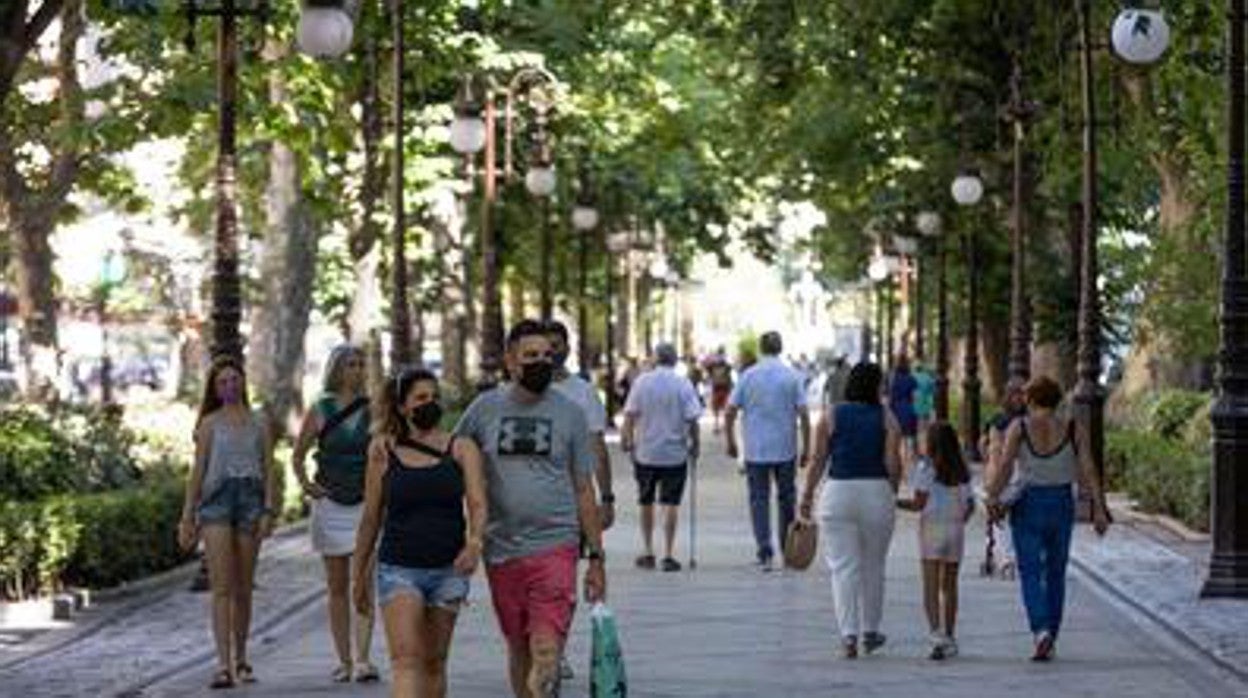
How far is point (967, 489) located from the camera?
15727mm

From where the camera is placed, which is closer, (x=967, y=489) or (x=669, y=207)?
(x=967, y=489)

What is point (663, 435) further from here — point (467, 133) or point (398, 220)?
point (467, 133)

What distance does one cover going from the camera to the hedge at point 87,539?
682 inches

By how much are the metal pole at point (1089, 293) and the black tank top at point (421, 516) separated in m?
17.0

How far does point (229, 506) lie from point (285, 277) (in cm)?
1718

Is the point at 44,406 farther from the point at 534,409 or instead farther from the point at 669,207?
the point at 669,207

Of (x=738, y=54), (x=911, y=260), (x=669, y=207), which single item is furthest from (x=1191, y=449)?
(x=669, y=207)

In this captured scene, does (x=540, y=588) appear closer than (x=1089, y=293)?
Yes

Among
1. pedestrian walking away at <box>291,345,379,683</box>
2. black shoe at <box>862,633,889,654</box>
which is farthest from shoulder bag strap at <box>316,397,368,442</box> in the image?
black shoe at <box>862,633,889,654</box>

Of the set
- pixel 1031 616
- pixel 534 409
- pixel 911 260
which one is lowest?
pixel 1031 616

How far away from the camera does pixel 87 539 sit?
59.6ft

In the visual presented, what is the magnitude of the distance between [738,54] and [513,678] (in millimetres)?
33588

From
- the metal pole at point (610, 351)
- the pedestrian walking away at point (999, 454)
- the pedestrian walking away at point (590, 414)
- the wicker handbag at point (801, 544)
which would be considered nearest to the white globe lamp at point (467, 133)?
the pedestrian walking away at point (999, 454)

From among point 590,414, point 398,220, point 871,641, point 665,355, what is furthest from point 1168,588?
point 398,220
